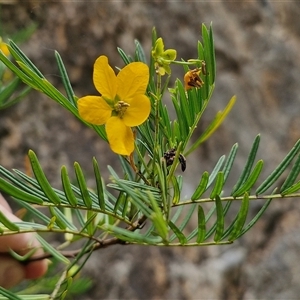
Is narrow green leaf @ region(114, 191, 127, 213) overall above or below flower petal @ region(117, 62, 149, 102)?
below

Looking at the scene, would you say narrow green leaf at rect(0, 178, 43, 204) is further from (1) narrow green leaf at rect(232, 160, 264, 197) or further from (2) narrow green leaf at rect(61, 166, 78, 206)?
(1) narrow green leaf at rect(232, 160, 264, 197)

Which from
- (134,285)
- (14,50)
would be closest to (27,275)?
(14,50)

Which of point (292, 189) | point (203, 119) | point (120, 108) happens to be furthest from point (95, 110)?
point (203, 119)

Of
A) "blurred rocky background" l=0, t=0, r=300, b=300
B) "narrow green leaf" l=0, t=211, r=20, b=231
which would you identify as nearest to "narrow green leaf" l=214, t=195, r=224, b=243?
"narrow green leaf" l=0, t=211, r=20, b=231

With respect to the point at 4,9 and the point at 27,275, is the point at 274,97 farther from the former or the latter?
the point at 27,275

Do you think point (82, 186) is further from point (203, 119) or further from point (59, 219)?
point (203, 119)

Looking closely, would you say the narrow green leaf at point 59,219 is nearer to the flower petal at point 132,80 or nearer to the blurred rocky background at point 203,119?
the flower petal at point 132,80
